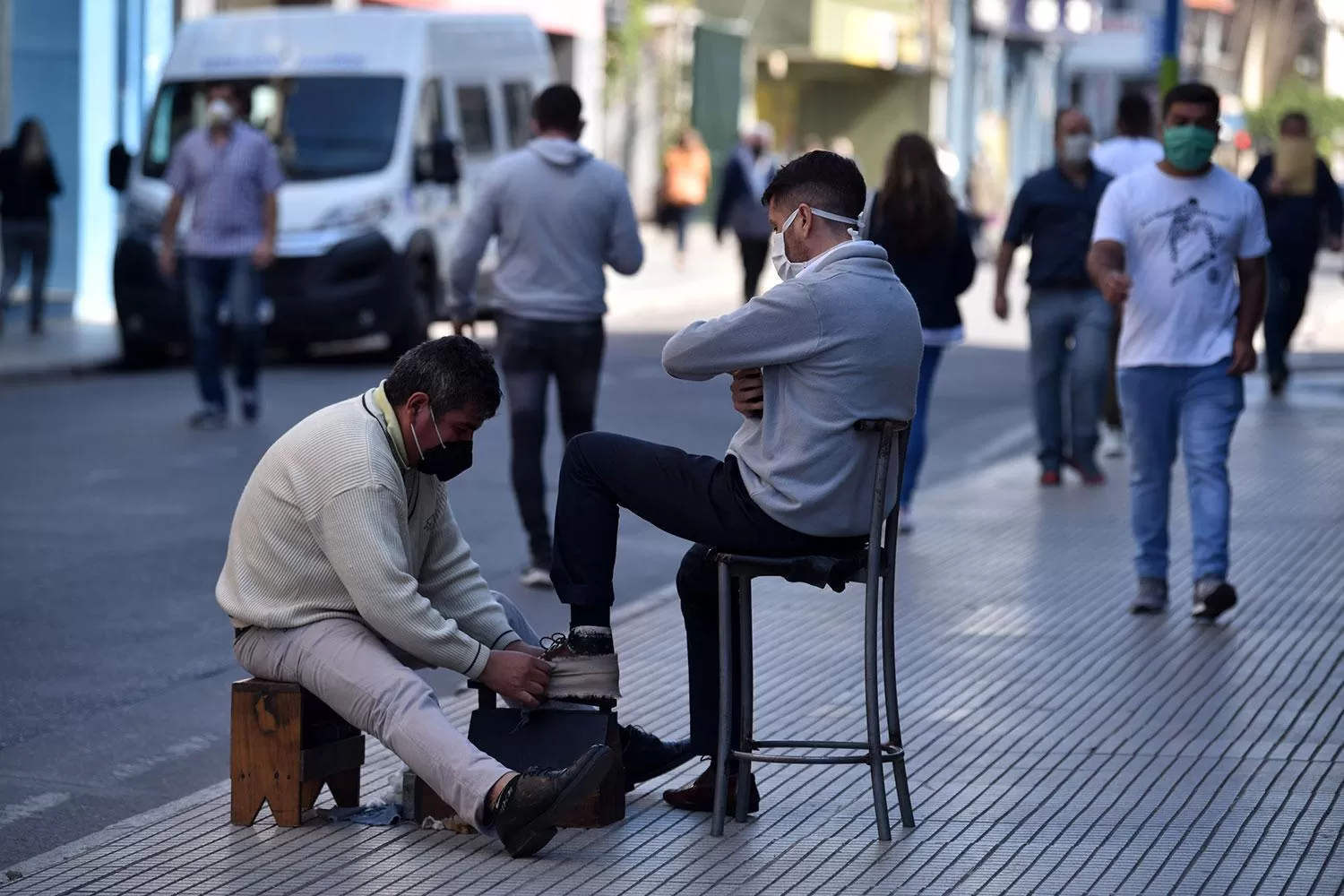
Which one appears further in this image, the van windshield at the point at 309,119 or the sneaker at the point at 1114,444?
the van windshield at the point at 309,119

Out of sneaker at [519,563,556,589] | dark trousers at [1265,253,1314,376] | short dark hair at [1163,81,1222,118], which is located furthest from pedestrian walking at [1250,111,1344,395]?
sneaker at [519,563,556,589]

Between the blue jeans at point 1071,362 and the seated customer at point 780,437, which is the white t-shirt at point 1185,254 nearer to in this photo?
the seated customer at point 780,437

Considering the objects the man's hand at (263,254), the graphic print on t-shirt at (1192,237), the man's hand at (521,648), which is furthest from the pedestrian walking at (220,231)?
A: the man's hand at (521,648)

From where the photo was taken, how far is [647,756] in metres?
5.67

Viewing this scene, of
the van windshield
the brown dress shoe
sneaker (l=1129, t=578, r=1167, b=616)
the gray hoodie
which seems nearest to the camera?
the brown dress shoe

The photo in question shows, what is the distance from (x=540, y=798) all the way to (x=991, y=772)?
1.48 m

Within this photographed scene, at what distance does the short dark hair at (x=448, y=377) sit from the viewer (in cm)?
521

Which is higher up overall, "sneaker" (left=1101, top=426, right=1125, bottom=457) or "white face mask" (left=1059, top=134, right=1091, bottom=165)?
"white face mask" (left=1059, top=134, right=1091, bottom=165)

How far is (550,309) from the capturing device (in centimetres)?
885

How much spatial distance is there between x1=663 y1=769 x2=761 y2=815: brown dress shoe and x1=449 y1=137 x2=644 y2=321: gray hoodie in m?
3.58

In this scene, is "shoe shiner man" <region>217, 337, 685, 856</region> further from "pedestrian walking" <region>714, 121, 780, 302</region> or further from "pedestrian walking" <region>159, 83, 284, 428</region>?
"pedestrian walking" <region>714, 121, 780, 302</region>

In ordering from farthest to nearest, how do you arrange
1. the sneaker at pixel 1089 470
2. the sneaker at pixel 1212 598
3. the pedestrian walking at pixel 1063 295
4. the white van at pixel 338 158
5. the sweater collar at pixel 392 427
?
1. the white van at pixel 338 158
2. the sneaker at pixel 1089 470
3. the pedestrian walking at pixel 1063 295
4. the sneaker at pixel 1212 598
5. the sweater collar at pixel 392 427

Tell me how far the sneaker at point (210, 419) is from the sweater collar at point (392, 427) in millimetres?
8645

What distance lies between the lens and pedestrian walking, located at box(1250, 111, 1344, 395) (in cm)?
1580
